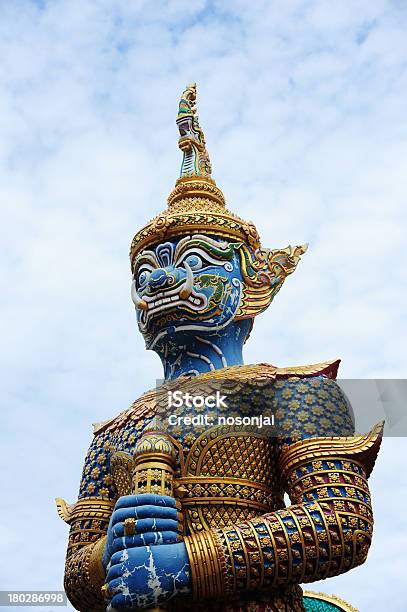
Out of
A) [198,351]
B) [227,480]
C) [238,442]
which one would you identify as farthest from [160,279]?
[227,480]

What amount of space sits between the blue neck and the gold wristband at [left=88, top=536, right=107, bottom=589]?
1.56 metres

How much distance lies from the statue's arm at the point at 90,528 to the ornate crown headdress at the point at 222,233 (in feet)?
5.54

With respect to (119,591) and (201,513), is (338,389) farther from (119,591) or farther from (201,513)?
(119,591)

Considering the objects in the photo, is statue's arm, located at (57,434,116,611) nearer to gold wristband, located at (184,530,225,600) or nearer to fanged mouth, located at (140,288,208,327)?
gold wristband, located at (184,530,225,600)

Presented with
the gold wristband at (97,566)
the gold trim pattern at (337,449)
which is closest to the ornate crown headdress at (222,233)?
the gold trim pattern at (337,449)

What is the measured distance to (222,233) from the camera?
260 inches

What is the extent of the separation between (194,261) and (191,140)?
187cm

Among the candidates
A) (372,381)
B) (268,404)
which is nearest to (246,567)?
(268,404)

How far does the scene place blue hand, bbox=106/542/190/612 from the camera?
4625mm

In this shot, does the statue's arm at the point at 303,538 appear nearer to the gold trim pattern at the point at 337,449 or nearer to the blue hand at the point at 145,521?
the gold trim pattern at the point at 337,449

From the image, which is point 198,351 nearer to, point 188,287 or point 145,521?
point 188,287

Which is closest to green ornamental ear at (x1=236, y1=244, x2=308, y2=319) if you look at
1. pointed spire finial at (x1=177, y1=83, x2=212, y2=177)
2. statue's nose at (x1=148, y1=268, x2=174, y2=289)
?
statue's nose at (x1=148, y1=268, x2=174, y2=289)

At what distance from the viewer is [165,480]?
202 inches

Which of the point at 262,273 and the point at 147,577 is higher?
the point at 262,273
